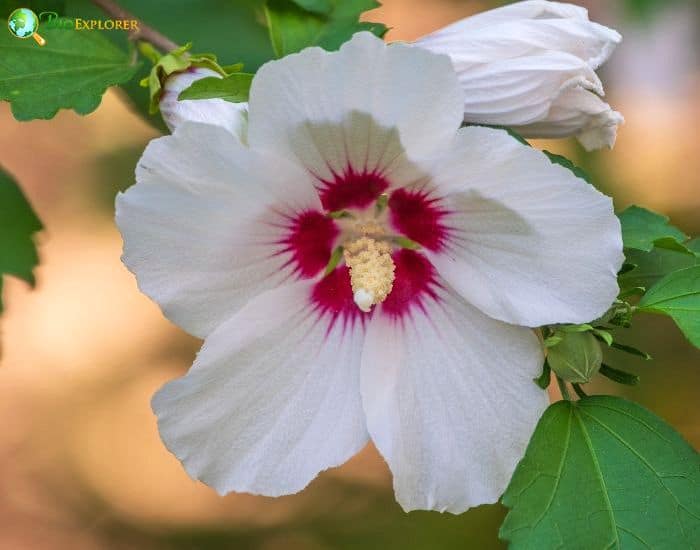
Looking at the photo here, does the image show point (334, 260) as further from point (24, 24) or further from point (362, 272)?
point (24, 24)

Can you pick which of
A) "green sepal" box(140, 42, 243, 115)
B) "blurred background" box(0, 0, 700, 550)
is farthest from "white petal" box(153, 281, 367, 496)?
"blurred background" box(0, 0, 700, 550)

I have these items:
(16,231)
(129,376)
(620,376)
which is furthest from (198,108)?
(129,376)

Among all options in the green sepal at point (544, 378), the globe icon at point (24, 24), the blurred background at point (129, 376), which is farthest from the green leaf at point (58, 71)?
the blurred background at point (129, 376)

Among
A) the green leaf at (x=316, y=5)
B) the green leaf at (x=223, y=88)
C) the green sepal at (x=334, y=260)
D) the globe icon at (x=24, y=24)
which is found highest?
the green leaf at (x=223, y=88)

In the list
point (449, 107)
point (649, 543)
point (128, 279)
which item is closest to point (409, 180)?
point (449, 107)

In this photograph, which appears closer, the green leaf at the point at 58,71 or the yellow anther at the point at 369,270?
the yellow anther at the point at 369,270

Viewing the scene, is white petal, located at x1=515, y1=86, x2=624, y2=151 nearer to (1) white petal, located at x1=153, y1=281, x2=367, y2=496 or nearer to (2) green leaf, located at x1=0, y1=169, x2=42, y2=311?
(1) white petal, located at x1=153, y1=281, x2=367, y2=496

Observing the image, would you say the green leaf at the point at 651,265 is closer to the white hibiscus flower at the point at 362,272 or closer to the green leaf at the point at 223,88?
the white hibiscus flower at the point at 362,272
